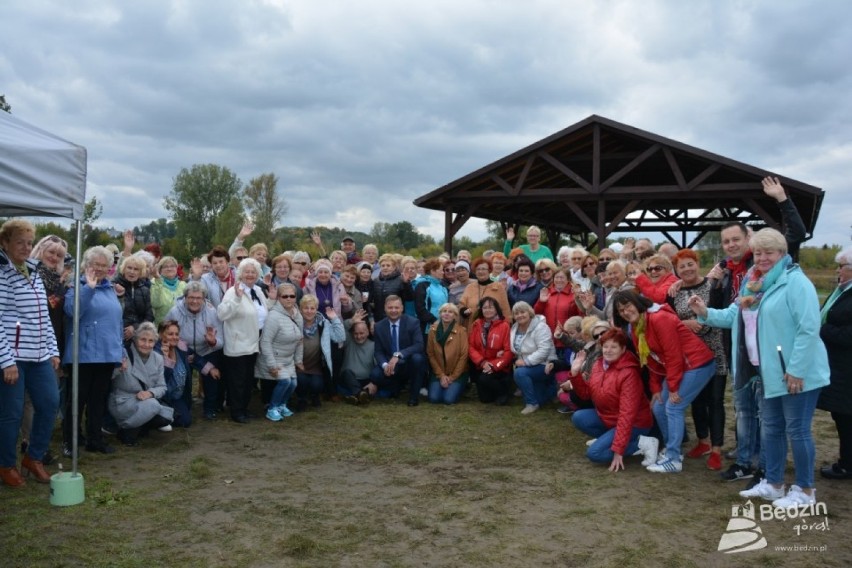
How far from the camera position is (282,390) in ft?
22.5

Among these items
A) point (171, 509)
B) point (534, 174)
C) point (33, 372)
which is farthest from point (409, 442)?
point (534, 174)

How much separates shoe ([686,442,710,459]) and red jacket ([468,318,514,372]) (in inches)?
93.0

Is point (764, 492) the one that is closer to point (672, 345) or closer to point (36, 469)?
point (672, 345)

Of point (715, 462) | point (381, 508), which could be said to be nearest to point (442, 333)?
point (715, 462)

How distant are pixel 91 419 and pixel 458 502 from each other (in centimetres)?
310

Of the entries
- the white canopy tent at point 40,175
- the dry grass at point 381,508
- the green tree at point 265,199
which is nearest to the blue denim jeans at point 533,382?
the dry grass at point 381,508

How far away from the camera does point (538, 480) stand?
486 centimetres

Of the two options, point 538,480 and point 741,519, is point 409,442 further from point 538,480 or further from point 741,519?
point 741,519

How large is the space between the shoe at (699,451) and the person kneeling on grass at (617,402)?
1.54 feet

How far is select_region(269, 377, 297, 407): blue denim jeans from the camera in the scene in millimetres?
6836

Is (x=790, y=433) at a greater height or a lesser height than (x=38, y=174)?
lesser

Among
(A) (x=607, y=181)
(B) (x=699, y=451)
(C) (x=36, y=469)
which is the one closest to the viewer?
(C) (x=36, y=469)

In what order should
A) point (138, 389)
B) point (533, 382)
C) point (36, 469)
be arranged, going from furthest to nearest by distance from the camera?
point (533, 382) < point (138, 389) < point (36, 469)

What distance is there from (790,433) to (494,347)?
147 inches
